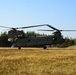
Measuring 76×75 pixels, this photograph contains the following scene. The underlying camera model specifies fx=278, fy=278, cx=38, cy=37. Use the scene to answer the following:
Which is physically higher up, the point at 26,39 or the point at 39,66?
the point at 26,39

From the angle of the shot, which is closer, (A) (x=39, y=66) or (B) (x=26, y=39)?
(A) (x=39, y=66)

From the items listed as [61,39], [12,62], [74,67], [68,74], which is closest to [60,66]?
[74,67]

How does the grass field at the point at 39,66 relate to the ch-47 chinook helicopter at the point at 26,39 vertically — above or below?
below

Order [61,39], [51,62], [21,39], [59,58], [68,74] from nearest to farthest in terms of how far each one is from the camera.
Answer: [68,74] < [51,62] < [59,58] < [61,39] < [21,39]

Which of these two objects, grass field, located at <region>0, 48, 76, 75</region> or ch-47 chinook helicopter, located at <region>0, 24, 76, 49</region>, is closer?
grass field, located at <region>0, 48, 76, 75</region>

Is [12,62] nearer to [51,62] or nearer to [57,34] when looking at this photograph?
[51,62]

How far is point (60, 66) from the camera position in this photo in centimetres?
2075

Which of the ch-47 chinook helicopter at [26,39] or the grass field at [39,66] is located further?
the ch-47 chinook helicopter at [26,39]

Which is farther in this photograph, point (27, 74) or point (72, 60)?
point (72, 60)

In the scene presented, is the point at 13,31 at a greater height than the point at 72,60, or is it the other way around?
the point at 13,31

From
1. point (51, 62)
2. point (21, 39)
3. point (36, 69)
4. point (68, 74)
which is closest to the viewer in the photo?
point (68, 74)

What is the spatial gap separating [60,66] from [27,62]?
3.18 meters

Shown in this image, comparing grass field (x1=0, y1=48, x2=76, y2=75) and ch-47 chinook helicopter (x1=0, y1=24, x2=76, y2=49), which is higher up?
ch-47 chinook helicopter (x1=0, y1=24, x2=76, y2=49)

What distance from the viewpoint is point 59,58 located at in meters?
23.8
